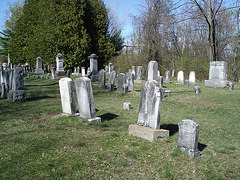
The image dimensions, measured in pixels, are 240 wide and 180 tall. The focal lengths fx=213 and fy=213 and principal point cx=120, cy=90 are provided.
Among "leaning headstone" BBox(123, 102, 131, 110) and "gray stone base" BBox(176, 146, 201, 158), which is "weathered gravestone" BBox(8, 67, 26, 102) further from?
"gray stone base" BBox(176, 146, 201, 158)

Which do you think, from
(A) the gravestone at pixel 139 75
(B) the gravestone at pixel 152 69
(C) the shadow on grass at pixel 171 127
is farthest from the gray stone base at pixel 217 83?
(C) the shadow on grass at pixel 171 127

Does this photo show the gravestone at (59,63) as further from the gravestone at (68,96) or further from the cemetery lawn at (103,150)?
the gravestone at (68,96)

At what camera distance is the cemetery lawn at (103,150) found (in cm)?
386

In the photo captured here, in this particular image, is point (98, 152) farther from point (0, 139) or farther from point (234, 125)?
point (234, 125)

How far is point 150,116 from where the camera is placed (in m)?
5.48

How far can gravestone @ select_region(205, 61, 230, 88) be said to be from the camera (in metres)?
17.1

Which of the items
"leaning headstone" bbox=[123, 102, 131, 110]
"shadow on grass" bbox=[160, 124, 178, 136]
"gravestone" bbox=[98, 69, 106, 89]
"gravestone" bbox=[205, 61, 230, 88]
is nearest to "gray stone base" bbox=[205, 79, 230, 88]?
"gravestone" bbox=[205, 61, 230, 88]

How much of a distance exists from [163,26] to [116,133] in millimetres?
27728

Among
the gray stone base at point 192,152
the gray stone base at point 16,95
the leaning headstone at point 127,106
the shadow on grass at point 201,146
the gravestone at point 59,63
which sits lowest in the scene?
the shadow on grass at point 201,146

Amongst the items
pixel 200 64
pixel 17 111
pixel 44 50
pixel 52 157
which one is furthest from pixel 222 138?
Result: pixel 44 50

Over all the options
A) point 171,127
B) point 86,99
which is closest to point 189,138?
point 171,127

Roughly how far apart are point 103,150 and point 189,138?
1886 mm

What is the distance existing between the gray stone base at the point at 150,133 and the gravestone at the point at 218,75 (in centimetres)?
1375

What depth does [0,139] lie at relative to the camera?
17.0 feet
